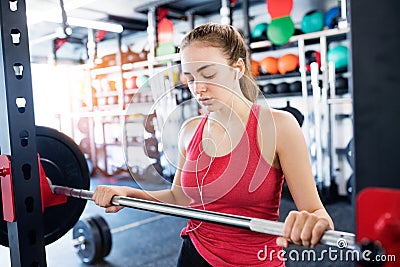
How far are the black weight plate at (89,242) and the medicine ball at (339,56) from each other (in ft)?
9.65

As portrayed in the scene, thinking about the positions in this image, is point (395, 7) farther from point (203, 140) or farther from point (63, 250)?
point (63, 250)

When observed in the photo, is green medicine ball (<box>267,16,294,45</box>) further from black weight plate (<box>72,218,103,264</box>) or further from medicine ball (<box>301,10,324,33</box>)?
black weight plate (<box>72,218,103,264</box>)

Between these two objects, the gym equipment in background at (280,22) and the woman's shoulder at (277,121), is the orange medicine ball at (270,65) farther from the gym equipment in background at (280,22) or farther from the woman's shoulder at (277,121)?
the woman's shoulder at (277,121)

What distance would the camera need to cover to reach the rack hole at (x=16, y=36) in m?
0.92

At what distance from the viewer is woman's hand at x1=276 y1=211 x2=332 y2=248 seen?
2.00ft

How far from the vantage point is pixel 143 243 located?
3.06 m

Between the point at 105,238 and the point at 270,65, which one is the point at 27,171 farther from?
the point at 270,65

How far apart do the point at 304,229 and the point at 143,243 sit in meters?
2.64

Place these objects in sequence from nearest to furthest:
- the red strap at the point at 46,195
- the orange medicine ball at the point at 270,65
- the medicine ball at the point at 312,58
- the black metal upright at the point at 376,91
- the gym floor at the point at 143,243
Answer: the black metal upright at the point at 376,91, the red strap at the point at 46,195, the gym floor at the point at 143,243, the medicine ball at the point at 312,58, the orange medicine ball at the point at 270,65

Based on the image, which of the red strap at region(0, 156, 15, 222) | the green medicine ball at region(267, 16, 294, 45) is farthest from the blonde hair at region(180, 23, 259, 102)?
the green medicine ball at region(267, 16, 294, 45)

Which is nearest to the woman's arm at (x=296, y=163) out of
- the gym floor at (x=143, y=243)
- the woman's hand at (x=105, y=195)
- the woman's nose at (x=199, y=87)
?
the woman's nose at (x=199, y=87)

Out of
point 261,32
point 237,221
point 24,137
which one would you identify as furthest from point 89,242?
point 261,32

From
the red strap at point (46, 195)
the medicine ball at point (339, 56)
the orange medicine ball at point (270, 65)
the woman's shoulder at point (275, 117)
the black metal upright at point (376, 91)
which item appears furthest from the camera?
the orange medicine ball at point (270, 65)

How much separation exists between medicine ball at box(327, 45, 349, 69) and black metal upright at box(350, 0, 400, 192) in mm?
3774
